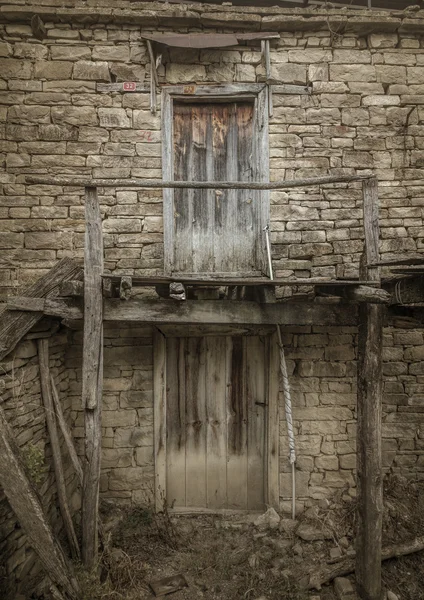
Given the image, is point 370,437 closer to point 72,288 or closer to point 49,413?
point 72,288

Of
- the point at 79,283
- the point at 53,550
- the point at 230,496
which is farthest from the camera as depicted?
the point at 230,496

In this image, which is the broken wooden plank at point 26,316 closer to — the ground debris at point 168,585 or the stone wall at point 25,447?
the stone wall at point 25,447

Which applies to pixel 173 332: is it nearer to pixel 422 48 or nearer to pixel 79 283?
pixel 79 283

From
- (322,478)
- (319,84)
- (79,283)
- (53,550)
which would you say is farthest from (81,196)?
(322,478)

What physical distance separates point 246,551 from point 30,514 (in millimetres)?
2118

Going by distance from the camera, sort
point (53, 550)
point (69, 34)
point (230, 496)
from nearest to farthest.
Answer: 1. point (53, 550)
2. point (69, 34)
3. point (230, 496)

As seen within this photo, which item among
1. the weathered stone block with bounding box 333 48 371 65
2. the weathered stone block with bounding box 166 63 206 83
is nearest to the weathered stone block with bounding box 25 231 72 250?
the weathered stone block with bounding box 166 63 206 83

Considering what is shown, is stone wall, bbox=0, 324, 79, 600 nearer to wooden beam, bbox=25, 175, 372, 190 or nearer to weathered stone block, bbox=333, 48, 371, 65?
wooden beam, bbox=25, 175, 372, 190

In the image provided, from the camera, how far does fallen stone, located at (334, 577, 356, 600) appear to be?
3.02 m

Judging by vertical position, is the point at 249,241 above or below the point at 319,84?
below

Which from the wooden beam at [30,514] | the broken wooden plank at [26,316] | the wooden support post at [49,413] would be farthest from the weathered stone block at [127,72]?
the wooden beam at [30,514]

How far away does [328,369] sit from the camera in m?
4.00

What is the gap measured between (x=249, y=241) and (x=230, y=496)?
2976 mm

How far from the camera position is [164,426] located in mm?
4027
